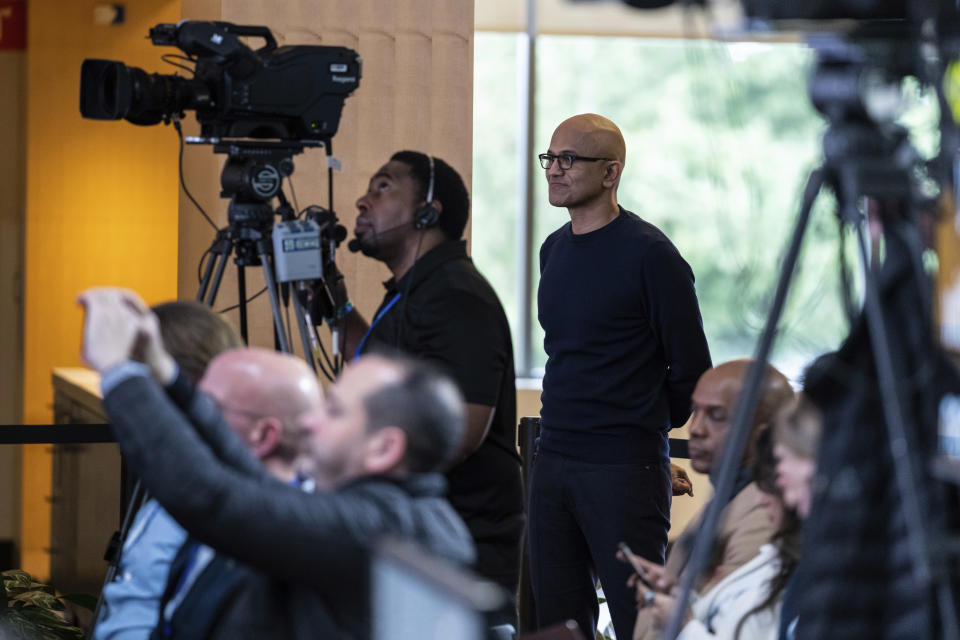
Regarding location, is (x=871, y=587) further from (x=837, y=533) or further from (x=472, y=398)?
(x=472, y=398)

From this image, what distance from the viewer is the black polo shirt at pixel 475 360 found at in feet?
7.61

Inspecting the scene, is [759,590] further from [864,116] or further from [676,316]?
[676,316]

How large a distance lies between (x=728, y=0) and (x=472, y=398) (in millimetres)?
1022

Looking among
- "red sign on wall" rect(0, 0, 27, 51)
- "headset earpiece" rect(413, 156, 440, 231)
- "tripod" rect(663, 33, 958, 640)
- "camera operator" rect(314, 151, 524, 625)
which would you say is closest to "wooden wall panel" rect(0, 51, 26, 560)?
"red sign on wall" rect(0, 0, 27, 51)

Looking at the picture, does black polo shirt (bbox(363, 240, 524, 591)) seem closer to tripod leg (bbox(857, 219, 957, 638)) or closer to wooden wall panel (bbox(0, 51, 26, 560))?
tripod leg (bbox(857, 219, 957, 638))

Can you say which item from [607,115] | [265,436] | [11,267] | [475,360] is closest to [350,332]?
[475,360]

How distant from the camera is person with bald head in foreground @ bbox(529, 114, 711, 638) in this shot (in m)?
2.77

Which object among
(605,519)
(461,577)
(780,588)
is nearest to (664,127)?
(605,519)

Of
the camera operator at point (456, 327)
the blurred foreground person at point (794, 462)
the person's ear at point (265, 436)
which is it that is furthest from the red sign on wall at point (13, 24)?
the blurred foreground person at point (794, 462)

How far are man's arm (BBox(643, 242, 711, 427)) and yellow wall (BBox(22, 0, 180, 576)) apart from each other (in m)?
3.12

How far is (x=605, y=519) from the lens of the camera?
2758 mm

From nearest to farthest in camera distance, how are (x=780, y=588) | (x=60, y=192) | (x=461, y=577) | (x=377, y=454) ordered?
1. (x=461, y=577)
2. (x=377, y=454)
3. (x=780, y=588)
4. (x=60, y=192)

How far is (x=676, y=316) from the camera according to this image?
2.78 metres

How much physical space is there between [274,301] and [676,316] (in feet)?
2.90
